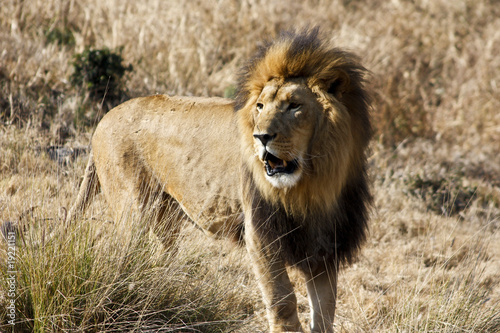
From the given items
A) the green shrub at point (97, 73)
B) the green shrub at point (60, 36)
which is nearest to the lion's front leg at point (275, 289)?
the green shrub at point (97, 73)

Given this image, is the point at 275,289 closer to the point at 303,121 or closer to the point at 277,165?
the point at 277,165

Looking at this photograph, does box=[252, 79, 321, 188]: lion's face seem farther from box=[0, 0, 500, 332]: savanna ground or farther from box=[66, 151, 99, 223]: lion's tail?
Answer: box=[66, 151, 99, 223]: lion's tail

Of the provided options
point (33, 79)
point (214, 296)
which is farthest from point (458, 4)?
point (214, 296)

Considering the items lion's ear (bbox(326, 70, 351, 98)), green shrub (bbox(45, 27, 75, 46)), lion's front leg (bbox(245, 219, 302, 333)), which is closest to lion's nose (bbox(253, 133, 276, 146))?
lion's ear (bbox(326, 70, 351, 98))

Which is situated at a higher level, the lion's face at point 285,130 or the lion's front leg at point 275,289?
the lion's face at point 285,130

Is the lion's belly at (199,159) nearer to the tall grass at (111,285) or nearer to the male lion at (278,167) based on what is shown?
the male lion at (278,167)

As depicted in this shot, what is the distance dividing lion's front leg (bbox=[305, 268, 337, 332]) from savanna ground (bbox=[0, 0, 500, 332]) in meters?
0.29

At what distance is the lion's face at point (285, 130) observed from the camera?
120 inches

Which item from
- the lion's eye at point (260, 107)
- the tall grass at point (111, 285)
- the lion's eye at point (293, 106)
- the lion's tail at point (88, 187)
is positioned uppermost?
the lion's eye at point (293, 106)

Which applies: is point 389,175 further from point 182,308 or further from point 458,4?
point 458,4

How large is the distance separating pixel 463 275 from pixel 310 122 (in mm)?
1546

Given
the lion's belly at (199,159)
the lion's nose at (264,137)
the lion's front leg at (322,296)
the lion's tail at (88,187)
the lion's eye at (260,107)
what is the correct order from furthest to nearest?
1. the lion's tail at (88,187)
2. the lion's belly at (199,159)
3. the lion's front leg at (322,296)
4. the lion's eye at (260,107)
5. the lion's nose at (264,137)

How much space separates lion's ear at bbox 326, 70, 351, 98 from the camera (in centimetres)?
330

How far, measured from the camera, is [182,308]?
319 centimetres
